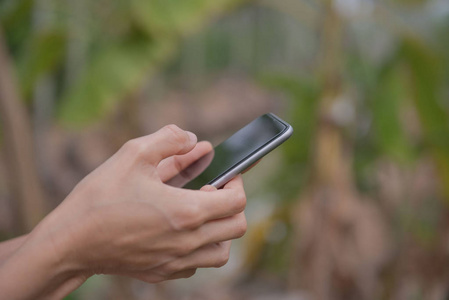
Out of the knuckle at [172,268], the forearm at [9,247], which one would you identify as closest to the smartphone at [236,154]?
the knuckle at [172,268]

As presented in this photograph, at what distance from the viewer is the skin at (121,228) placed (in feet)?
1.63

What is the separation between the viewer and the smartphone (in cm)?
59

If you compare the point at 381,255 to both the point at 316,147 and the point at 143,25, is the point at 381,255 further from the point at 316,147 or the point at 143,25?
the point at 143,25

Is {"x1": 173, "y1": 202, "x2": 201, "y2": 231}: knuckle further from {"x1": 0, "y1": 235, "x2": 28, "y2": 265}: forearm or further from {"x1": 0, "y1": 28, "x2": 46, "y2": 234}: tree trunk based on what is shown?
{"x1": 0, "y1": 28, "x2": 46, "y2": 234}: tree trunk

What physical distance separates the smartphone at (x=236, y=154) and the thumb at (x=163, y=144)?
6 cm

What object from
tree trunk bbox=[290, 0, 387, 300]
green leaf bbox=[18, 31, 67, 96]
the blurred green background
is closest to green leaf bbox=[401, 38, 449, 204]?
the blurred green background

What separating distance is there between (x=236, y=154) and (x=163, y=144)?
0.41 feet

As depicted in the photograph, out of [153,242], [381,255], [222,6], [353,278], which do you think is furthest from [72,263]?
[381,255]

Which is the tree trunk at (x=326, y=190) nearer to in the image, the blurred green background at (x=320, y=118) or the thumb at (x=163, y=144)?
the blurred green background at (x=320, y=118)

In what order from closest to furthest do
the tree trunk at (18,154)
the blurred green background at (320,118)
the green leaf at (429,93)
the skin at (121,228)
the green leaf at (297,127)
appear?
the skin at (121,228)
the tree trunk at (18,154)
the blurred green background at (320,118)
the green leaf at (429,93)
the green leaf at (297,127)

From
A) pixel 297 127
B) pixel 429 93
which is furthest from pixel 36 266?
pixel 297 127

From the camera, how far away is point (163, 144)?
1.77 ft

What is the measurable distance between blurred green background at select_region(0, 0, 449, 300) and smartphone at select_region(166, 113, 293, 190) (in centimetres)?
90

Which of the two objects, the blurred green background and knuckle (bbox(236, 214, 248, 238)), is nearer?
knuckle (bbox(236, 214, 248, 238))
